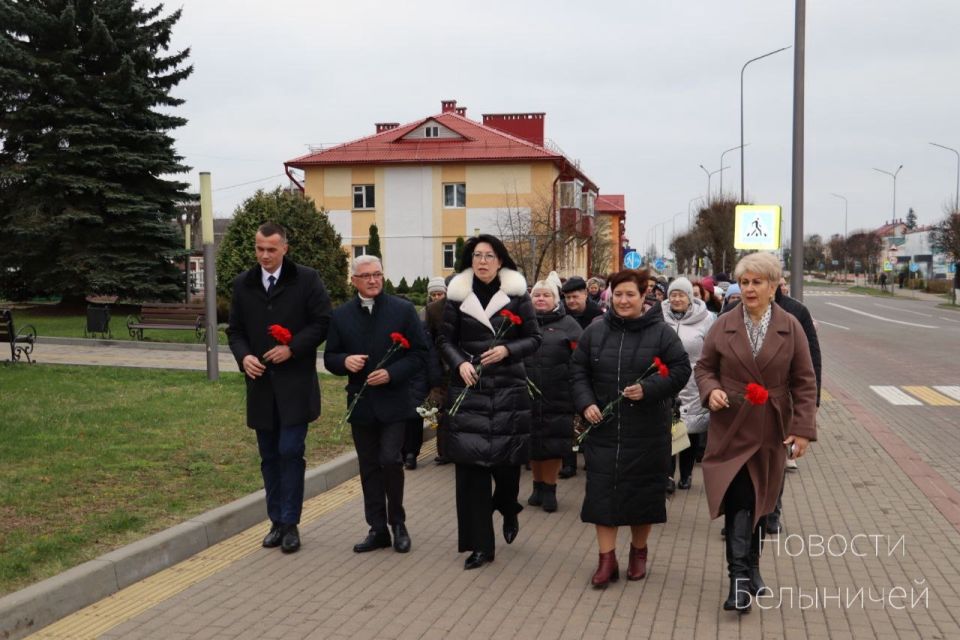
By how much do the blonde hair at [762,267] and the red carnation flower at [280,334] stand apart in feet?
9.32

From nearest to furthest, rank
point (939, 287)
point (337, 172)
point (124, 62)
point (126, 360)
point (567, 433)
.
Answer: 1. point (567, 433)
2. point (126, 360)
3. point (124, 62)
4. point (337, 172)
5. point (939, 287)

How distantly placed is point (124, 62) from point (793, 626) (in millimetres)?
30390

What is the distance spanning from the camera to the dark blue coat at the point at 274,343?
251 inches

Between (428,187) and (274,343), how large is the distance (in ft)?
140

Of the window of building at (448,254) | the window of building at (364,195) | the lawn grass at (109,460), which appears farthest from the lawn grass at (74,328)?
the window of building at (448,254)

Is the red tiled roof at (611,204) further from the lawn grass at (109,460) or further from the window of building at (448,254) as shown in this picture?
the lawn grass at (109,460)

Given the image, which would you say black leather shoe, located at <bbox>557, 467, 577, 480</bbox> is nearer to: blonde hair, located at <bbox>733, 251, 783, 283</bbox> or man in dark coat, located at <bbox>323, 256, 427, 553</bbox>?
man in dark coat, located at <bbox>323, 256, 427, 553</bbox>

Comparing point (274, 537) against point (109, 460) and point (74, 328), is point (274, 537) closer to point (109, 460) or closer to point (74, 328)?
point (109, 460)

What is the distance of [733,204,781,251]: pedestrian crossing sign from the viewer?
16.8 metres

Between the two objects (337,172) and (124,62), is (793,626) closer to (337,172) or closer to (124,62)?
(124,62)

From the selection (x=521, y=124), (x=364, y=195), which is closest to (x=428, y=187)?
(x=364, y=195)

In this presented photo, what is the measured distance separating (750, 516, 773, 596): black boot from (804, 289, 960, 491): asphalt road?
403cm

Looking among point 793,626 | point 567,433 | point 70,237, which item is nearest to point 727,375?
point 793,626

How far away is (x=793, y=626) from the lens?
4.93 metres
